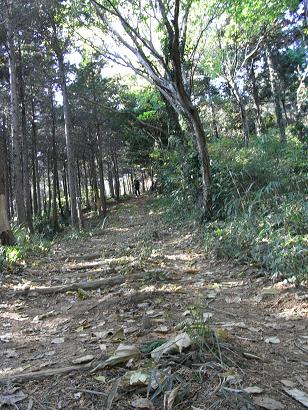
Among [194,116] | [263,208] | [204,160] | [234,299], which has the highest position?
[194,116]

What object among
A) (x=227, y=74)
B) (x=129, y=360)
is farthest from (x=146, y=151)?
(x=129, y=360)

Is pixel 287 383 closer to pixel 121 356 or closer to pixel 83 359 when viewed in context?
pixel 121 356

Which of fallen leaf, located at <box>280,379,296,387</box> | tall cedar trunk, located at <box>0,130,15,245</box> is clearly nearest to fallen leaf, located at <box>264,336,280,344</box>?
fallen leaf, located at <box>280,379,296,387</box>

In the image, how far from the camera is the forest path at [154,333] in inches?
85.2

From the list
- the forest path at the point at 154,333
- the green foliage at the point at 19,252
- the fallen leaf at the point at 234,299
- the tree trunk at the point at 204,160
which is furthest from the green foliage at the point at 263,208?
the green foliage at the point at 19,252

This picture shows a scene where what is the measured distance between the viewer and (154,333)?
314 centimetres

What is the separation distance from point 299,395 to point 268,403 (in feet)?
0.84

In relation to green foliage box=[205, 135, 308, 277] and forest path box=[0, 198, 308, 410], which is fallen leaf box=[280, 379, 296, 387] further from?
green foliage box=[205, 135, 308, 277]

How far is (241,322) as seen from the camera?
11.4ft

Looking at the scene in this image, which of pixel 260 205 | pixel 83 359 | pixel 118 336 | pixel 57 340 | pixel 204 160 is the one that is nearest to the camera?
pixel 83 359

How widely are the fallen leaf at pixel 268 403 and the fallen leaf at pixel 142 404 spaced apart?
0.56 metres

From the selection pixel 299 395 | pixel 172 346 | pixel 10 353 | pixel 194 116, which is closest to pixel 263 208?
pixel 194 116

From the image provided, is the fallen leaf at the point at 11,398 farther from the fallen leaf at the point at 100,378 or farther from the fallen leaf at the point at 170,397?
the fallen leaf at the point at 170,397

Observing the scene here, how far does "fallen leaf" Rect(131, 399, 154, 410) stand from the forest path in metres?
0.03
